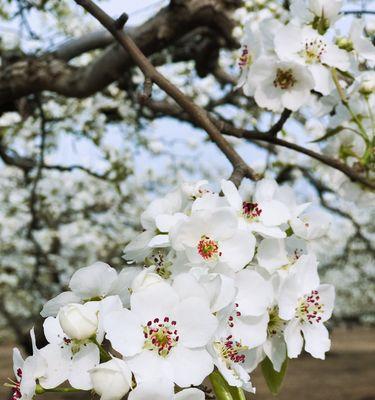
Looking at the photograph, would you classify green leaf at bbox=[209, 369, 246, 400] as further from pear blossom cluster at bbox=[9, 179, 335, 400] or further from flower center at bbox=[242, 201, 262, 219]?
flower center at bbox=[242, 201, 262, 219]

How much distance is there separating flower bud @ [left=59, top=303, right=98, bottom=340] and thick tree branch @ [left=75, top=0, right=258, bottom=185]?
0.37 metres

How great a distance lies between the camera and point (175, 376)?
76 cm

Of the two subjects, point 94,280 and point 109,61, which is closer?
point 94,280

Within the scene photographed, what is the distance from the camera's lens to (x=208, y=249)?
875 mm

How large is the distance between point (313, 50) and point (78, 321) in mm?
833

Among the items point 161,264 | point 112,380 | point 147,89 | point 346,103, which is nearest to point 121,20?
point 147,89

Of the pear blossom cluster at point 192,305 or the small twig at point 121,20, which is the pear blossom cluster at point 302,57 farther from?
the pear blossom cluster at point 192,305

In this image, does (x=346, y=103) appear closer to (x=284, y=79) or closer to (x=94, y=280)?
(x=284, y=79)

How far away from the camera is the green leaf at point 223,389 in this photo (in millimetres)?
799

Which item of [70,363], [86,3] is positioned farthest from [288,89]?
[70,363]

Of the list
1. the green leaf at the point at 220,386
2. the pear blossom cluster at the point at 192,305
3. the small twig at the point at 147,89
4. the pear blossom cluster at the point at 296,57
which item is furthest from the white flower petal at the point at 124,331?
the pear blossom cluster at the point at 296,57

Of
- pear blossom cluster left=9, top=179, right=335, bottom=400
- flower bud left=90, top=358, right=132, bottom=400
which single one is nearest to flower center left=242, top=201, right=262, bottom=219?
pear blossom cluster left=9, top=179, right=335, bottom=400

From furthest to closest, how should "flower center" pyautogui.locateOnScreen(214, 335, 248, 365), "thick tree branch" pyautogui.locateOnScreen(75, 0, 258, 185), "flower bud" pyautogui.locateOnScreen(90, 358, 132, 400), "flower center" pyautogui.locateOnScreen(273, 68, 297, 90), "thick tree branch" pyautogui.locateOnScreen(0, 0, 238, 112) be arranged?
"thick tree branch" pyautogui.locateOnScreen(0, 0, 238, 112)
"flower center" pyautogui.locateOnScreen(273, 68, 297, 90)
"thick tree branch" pyautogui.locateOnScreen(75, 0, 258, 185)
"flower center" pyautogui.locateOnScreen(214, 335, 248, 365)
"flower bud" pyautogui.locateOnScreen(90, 358, 132, 400)

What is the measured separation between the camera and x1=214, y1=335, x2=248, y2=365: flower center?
32.9 inches
